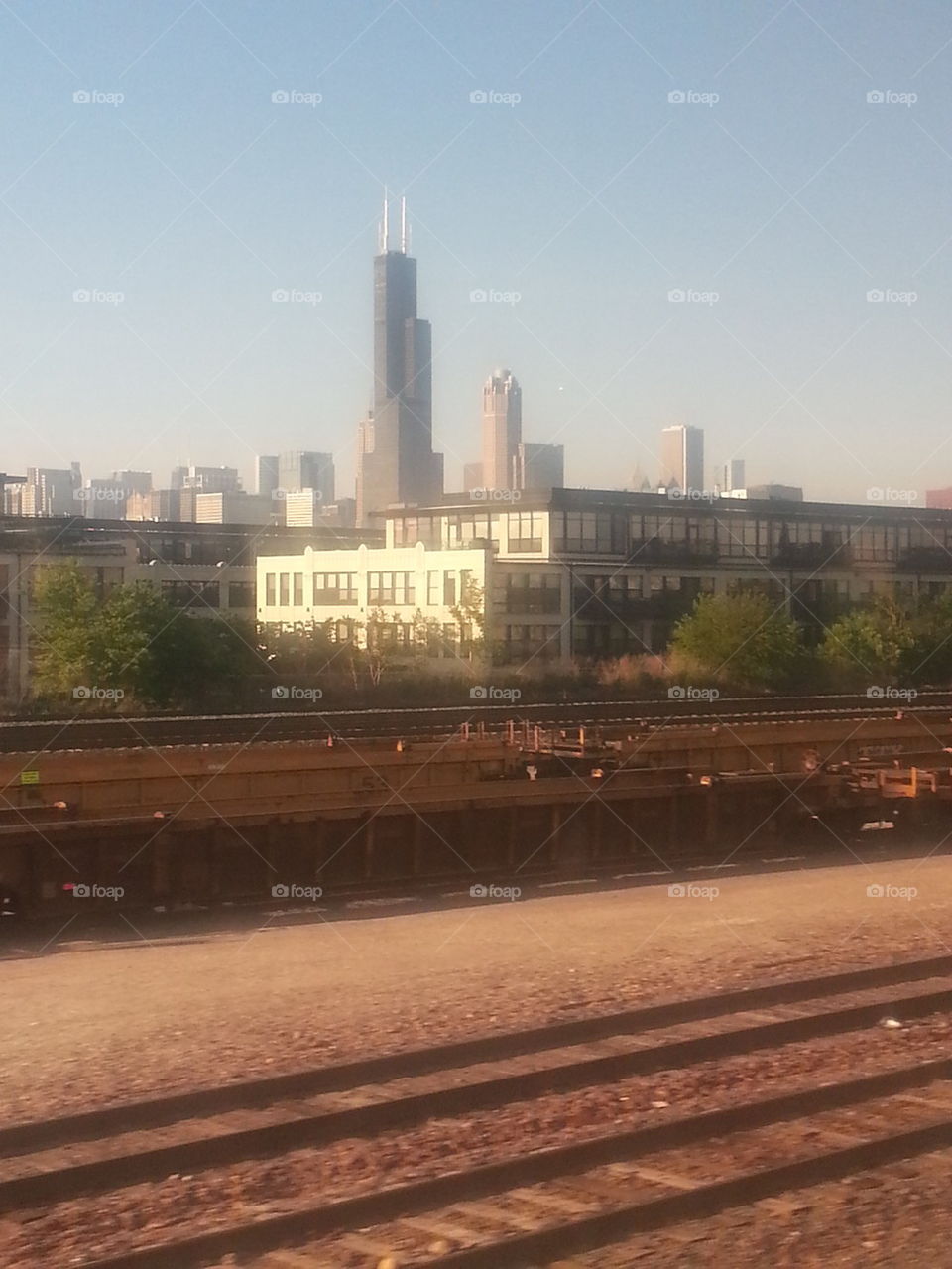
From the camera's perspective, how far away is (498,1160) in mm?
5742

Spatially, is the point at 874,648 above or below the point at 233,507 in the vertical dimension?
below

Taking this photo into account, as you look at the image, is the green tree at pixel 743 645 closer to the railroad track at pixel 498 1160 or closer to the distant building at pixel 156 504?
the railroad track at pixel 498 1160

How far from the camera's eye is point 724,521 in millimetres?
54469

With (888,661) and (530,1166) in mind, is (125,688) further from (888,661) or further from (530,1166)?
(530,1166)

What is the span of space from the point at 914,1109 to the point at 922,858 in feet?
32.2

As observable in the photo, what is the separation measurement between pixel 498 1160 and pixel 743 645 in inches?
1467

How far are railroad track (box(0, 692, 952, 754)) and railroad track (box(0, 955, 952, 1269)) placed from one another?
12757 millimetres

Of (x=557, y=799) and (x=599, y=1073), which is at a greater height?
(x=557, y=799)

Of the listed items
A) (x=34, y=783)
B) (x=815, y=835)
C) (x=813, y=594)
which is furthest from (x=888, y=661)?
(x=34, y=783)

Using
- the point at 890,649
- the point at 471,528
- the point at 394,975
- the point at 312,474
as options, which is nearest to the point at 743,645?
the point at 890,649

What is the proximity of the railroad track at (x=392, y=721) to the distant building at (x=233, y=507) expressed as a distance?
275 feet

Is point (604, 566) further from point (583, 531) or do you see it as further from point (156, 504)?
point (156, 504)

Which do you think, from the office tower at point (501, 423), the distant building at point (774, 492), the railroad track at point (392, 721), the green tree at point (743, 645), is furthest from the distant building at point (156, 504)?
the railroad track at point (392, 721)

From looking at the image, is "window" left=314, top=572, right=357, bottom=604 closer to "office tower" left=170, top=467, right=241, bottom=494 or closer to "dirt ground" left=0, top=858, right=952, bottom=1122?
"dirt ground" left=0, top=858, right=952, bottom=1122
